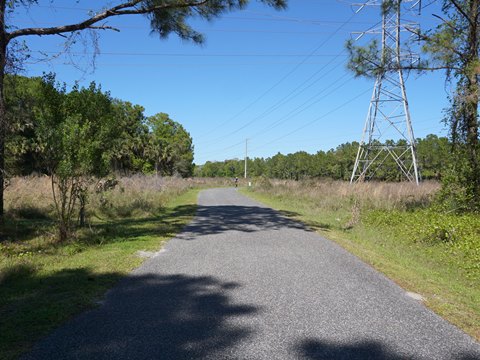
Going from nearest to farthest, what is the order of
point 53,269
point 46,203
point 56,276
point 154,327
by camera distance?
point 154,327, point 56,276, point 53,269, point 46,203

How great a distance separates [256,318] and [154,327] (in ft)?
3.61

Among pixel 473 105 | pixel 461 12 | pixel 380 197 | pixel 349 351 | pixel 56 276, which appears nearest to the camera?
pixel 349 351

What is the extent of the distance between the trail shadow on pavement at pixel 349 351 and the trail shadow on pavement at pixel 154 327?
0.61 metres

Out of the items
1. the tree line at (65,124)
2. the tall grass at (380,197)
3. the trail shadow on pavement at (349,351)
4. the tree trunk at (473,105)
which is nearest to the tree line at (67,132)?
the tree line at (65,124)

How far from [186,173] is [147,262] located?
61.9 metres

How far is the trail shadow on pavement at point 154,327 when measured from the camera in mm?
3371

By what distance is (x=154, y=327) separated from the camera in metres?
3.93

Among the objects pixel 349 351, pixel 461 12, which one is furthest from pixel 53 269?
pixel 461 12

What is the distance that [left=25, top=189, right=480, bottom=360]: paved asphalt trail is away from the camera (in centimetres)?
345

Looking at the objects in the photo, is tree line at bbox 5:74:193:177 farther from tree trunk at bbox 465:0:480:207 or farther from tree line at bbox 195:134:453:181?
tree line at bbox 195:134:453:181

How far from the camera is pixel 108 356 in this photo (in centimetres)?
328

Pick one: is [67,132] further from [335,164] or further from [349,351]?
[335,164]

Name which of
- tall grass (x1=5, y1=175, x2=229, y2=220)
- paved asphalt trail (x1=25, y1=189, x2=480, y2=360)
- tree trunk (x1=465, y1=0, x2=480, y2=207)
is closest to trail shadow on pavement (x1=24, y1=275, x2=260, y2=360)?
paved asphalt trail (x1=25, y1=189, x2=480, y2=360)

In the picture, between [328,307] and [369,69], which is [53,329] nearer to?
[328,307]
